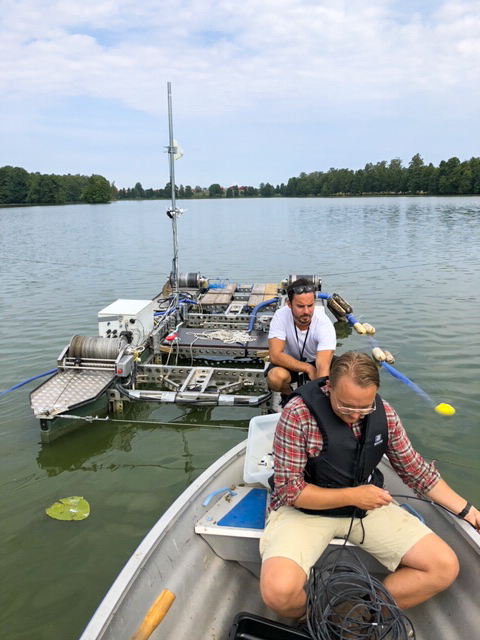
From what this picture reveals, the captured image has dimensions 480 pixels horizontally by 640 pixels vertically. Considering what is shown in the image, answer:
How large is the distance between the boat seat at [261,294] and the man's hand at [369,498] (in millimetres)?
8066

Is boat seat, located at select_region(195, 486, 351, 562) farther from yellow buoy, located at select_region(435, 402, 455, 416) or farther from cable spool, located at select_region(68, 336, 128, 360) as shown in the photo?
yellow buoy, located at select_region(435, 402, 455, 416)

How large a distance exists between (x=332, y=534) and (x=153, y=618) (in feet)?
3.76

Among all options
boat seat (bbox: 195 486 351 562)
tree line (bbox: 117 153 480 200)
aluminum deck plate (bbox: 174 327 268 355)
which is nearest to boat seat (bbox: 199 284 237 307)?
aluminum deck plate (bbox: 174 327 268 355)

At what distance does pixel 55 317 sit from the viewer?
39.3ft

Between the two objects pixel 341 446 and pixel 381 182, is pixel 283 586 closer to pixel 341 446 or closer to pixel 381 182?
pixel 341 446

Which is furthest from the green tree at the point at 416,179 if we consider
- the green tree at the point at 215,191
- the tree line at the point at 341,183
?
the green tree at the point at 215,191

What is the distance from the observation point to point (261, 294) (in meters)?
11.5

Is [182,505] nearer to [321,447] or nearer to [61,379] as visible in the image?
[321,447]

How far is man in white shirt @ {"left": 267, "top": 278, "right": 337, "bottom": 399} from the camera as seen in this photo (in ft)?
15.1

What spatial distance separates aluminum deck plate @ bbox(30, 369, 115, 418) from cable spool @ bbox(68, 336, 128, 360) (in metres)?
0.22

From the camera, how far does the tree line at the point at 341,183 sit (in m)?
94.9

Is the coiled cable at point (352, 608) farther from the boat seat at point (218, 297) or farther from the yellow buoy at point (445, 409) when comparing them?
the boat seat at point (218, 297)

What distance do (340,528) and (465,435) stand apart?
3.93 m

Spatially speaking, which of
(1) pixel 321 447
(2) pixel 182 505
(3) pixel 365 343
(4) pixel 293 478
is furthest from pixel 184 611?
(3) pixel 365 343
